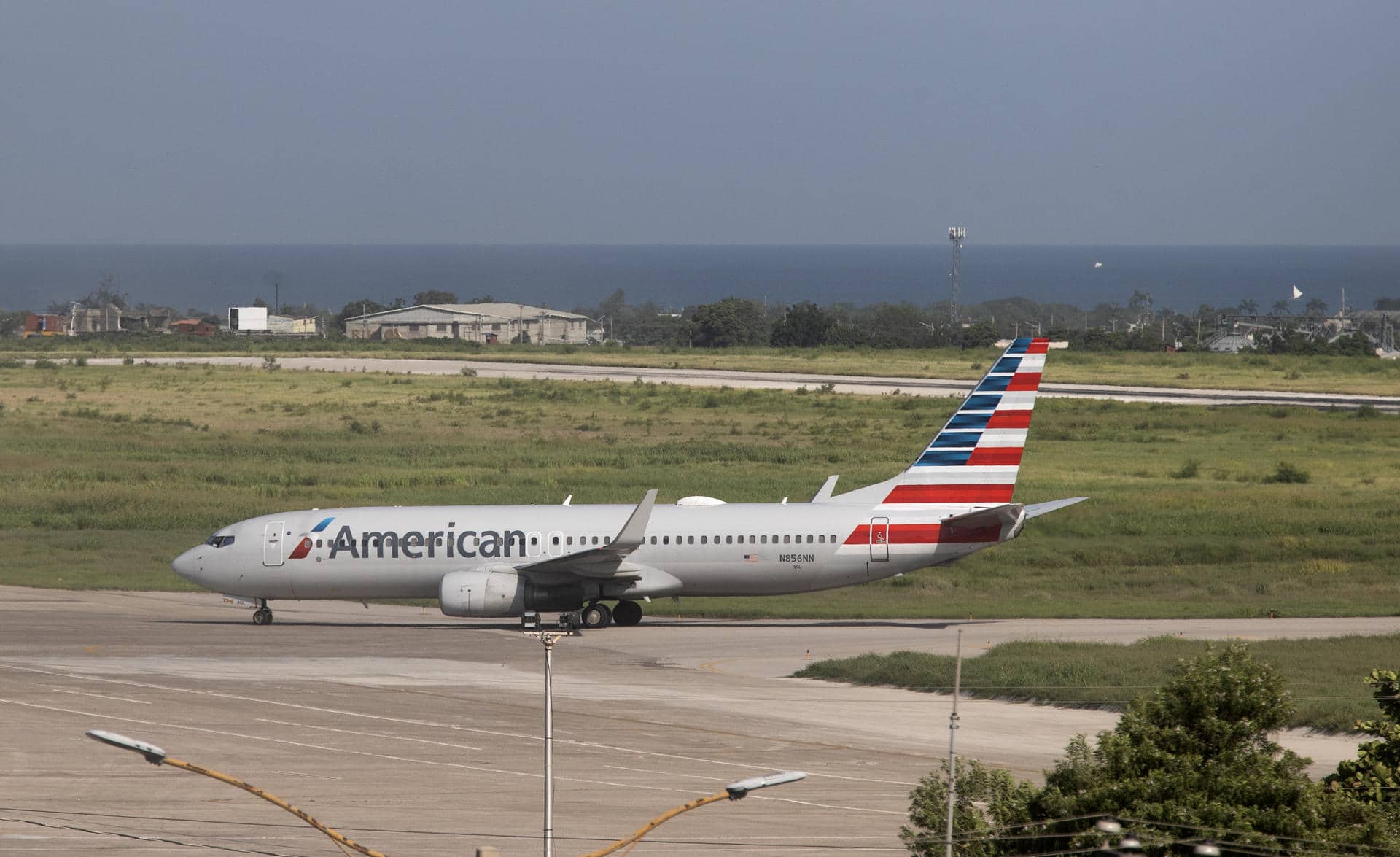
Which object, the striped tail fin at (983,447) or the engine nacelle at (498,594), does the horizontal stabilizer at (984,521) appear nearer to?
the striped tail fin at (983,447)

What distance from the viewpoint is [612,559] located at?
41344mm

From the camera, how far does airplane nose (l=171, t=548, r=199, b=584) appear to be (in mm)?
44531

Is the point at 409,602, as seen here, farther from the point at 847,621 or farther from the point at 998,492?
the point at 998,492

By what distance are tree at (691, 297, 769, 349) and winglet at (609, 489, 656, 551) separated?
135 m

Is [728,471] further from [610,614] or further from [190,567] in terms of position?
[190,567]

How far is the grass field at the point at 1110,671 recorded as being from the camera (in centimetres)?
3148

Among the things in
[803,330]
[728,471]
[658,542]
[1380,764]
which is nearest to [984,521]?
[658,542]

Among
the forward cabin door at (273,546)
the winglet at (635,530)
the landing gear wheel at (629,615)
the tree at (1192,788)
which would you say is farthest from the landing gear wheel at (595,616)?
the tree at (1192,788)

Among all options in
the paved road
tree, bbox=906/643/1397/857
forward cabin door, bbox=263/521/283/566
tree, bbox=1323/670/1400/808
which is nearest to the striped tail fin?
forward cabin door, bbox=263/521/283/566

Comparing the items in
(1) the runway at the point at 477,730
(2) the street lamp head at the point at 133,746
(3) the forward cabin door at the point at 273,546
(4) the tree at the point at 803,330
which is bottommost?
(1) the runway at the point at 477,730

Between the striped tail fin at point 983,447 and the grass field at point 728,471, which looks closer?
the striped tail fin at point 983,447

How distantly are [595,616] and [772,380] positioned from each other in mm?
78665

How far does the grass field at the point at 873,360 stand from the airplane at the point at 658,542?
74998mm

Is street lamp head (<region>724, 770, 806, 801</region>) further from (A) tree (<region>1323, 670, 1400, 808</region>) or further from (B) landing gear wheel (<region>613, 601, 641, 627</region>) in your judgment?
(B) landing gear wheel (<region>613, 601, 641, 627</region>)
